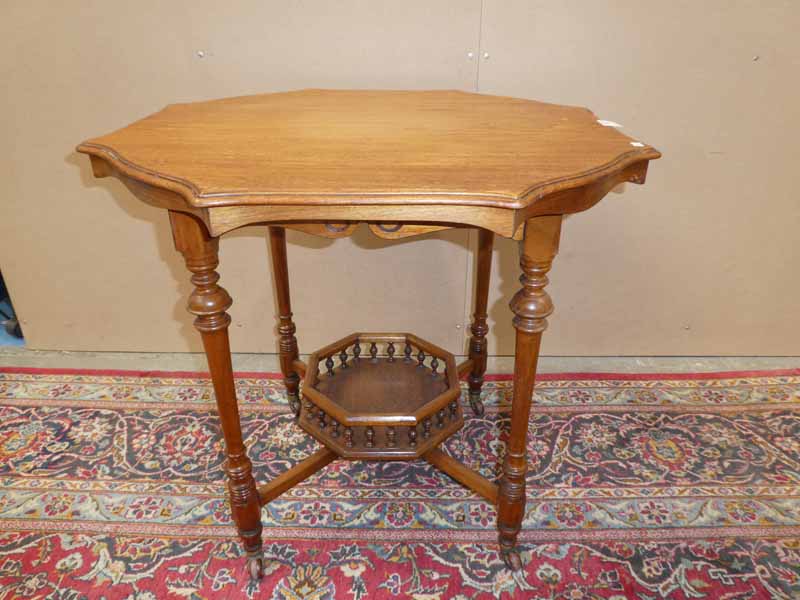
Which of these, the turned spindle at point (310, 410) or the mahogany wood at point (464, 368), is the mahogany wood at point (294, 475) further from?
the mahogany wood at point (464, 368)

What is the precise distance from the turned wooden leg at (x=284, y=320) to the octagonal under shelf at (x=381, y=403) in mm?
176

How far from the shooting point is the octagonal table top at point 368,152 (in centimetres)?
96

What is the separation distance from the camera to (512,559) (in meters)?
1.50

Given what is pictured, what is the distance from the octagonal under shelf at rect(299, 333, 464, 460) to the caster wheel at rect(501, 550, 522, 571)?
0.35m

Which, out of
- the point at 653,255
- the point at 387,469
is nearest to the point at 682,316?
the point at 653,255

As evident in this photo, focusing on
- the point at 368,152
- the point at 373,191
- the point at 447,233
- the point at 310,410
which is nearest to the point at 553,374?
the point at 447,233

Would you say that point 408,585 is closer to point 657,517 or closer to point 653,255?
point 657,517

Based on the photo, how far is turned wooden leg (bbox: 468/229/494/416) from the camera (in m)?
1.84

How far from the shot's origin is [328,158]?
3.66ft

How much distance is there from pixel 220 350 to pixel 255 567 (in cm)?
65

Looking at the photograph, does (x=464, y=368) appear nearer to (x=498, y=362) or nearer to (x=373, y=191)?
(x=498, y=362)

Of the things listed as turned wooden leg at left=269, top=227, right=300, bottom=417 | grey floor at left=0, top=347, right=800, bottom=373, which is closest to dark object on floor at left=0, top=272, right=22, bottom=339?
grey floor at left=0, top=347, right=800, bottom=373

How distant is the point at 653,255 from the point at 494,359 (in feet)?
2.54

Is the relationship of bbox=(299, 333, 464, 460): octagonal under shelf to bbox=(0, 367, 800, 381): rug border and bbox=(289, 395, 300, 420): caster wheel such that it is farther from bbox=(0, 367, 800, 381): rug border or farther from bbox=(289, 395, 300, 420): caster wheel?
bbox=(0, 367, 800, 381): rug border
